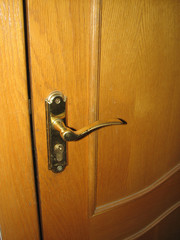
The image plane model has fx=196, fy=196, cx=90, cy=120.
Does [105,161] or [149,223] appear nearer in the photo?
[105,161]

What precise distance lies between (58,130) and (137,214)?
0.45 m

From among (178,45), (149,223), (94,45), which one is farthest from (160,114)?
(149,223)

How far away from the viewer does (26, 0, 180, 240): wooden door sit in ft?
1.19

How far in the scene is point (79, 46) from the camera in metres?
0.38

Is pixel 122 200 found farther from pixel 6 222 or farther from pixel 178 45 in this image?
pixel 178 45

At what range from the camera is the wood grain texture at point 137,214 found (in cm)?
56

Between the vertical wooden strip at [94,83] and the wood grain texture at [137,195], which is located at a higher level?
the vertical wooden strip at [94,83]

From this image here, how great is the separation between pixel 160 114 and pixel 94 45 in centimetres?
31

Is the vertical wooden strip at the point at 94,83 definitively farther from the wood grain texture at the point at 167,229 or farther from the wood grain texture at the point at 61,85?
the wood grain texture at the point at 167,229

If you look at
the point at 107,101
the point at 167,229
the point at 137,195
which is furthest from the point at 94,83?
the point at 167,229

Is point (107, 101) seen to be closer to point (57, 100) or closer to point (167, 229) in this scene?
point (57, 100)

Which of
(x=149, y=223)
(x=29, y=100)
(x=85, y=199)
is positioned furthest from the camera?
(x=149, y=223)

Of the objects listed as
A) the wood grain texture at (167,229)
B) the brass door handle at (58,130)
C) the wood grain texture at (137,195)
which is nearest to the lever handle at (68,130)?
the brass door handle at (58,130)

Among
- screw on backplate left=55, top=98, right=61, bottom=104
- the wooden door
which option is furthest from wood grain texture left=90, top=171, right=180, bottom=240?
screw on backplate left=55, top=98, right=61, bottom=104
